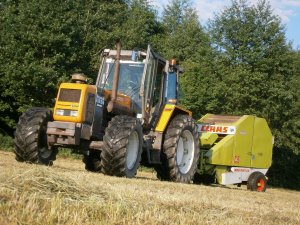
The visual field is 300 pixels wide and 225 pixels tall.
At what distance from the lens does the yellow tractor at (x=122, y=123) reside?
418 inches

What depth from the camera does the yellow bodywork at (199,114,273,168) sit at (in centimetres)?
1412

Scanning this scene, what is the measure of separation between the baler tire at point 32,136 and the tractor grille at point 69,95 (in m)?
0.46

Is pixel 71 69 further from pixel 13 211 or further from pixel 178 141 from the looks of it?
pixel 13 211

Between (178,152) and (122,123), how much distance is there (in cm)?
270

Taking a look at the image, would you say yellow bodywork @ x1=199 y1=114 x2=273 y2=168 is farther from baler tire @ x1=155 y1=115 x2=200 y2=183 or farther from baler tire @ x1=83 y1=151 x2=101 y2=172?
baler tire @ x1=83 y1=151 x2=101 y2=172

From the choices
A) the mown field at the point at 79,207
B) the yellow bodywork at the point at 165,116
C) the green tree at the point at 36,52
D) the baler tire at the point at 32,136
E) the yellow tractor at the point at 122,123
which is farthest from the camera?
the green tree at the point at 36,52

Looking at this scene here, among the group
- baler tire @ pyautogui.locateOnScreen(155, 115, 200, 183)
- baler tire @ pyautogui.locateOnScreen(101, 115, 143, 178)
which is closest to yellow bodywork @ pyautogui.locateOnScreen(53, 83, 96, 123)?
baler tire @ pyautogui.locateOnScreen(101, 115, 143, 178)

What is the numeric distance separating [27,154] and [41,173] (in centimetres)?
529

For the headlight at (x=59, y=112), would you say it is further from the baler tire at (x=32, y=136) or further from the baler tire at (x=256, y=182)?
the baler tire at (x=256, y=182)

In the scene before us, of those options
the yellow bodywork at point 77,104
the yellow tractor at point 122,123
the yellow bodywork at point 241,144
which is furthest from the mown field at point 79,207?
the yellow bodywork at point 241,144

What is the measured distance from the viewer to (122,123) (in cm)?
1045

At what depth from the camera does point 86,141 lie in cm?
1121

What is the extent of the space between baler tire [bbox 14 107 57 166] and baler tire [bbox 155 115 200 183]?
8.43 ft

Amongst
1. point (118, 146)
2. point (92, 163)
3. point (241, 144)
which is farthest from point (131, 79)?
point (241, 144)
